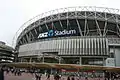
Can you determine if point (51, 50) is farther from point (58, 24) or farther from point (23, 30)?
point (23, 30)

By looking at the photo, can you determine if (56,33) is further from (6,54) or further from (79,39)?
(6,54)

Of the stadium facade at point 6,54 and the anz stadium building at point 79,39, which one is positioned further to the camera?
the stadium facade at point 6,54

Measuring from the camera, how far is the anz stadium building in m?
73.6

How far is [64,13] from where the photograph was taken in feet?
276

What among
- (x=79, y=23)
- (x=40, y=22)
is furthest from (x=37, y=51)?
(x=79, y=23)

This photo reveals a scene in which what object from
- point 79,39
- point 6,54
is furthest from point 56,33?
point 6,54

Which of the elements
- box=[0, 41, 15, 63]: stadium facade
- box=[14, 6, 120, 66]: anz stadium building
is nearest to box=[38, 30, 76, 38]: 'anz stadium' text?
box=[14, 6, 120, 66]: anz stadium building

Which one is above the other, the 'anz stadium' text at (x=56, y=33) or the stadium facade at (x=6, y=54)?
the 'anz stadium' text at (x=56, y=33)

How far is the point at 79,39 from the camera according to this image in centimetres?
7631

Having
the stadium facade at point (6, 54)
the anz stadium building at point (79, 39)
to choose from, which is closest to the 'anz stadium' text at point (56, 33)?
the anz stadium building at point (79, 39)

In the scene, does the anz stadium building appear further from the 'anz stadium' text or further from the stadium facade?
the stadium facade

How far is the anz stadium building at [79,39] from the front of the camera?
73625mm

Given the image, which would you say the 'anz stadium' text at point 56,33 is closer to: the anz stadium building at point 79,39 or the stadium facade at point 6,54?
the anz stadium building at point 79,39

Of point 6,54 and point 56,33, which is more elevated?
point 56,33
